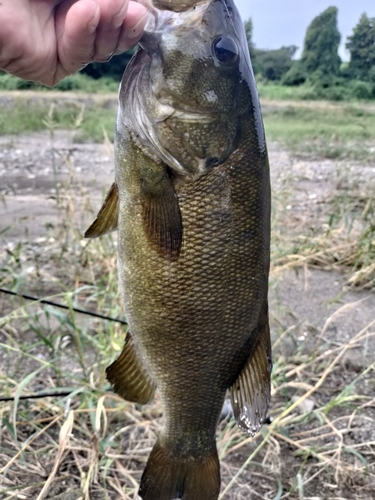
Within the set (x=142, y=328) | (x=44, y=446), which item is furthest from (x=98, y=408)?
(x=142, y=328)

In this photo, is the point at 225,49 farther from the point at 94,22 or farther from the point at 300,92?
the point at 300,92

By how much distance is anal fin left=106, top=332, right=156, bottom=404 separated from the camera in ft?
4.66

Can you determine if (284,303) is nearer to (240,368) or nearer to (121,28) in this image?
(240,368)

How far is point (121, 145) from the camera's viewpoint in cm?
126

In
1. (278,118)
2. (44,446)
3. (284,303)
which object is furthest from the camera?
(278,118)

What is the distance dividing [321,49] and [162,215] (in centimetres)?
1718

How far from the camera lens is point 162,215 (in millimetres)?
1205

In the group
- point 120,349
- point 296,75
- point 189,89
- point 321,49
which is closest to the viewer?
point 189,89

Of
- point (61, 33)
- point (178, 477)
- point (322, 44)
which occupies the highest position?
point (322, 44)

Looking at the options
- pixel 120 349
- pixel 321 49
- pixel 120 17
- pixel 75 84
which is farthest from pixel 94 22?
Result: pixel 75 84

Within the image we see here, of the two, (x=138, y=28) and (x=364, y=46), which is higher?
(x=364, y=46)

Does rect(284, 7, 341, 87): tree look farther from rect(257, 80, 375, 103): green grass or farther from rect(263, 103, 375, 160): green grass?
rect(263, 103, 375, 160): green grass

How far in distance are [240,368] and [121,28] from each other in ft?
2.98

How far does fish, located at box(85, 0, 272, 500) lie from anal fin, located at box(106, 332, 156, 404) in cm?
8
